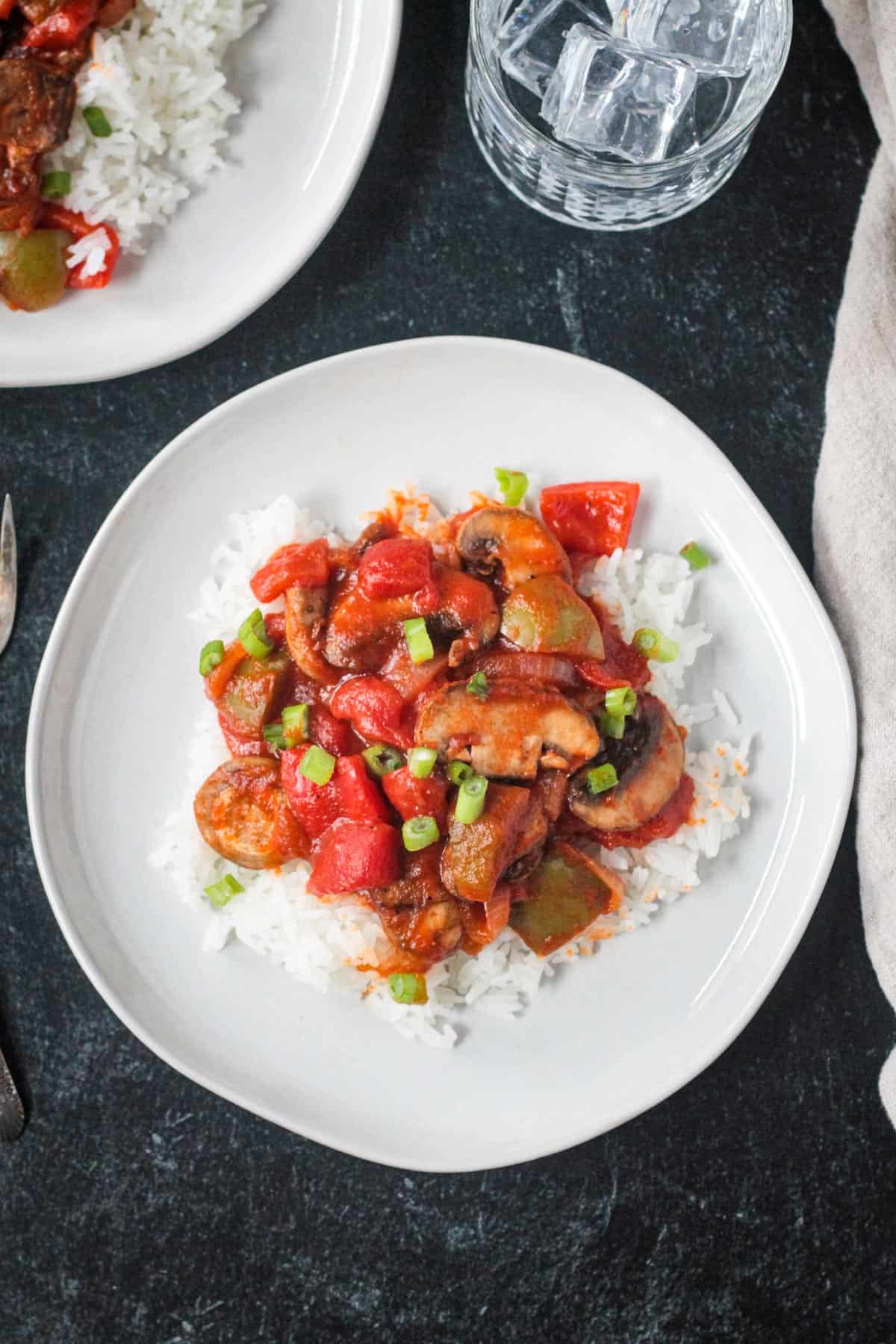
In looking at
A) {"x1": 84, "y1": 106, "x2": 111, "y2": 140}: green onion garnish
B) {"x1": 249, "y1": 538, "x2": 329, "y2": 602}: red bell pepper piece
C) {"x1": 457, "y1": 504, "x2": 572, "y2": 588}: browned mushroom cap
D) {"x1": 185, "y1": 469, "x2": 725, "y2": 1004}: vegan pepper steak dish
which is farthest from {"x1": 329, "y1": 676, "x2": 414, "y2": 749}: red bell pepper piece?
{"x1": 84, "y1": 106, "x2": 111, "y2": 140}: green onion garnish

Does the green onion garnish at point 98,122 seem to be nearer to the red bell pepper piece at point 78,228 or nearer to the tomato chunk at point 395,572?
the red bell pepper piece at point 78,228

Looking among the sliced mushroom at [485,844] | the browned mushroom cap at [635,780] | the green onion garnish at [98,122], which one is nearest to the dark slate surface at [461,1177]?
the green onion garnish at [98,122]

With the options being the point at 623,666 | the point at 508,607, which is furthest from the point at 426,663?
the point at 623,666

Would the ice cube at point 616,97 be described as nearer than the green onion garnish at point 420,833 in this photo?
No

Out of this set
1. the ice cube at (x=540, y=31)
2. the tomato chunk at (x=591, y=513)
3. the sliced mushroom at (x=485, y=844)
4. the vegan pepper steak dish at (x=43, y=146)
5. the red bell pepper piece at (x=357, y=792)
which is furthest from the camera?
the tomato chunk at (x=591, y=513)

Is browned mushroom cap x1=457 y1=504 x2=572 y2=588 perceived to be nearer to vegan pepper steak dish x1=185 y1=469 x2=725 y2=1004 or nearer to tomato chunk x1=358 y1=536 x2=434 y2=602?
vegan pepper steak dish x1=185 y1=469 x2=725 y2=1004

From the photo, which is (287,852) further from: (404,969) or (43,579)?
(43,579)

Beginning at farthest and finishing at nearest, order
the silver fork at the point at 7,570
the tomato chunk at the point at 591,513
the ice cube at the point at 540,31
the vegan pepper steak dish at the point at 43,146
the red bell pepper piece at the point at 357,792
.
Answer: the silver fork at the point at 7,570 → the tomato chunk at the point at 591,513 → the ice cube at the point at 540,31 → the vegan pepper steak dish at the point at 43,146 → the red bell pepper piece at the point at 357,792
